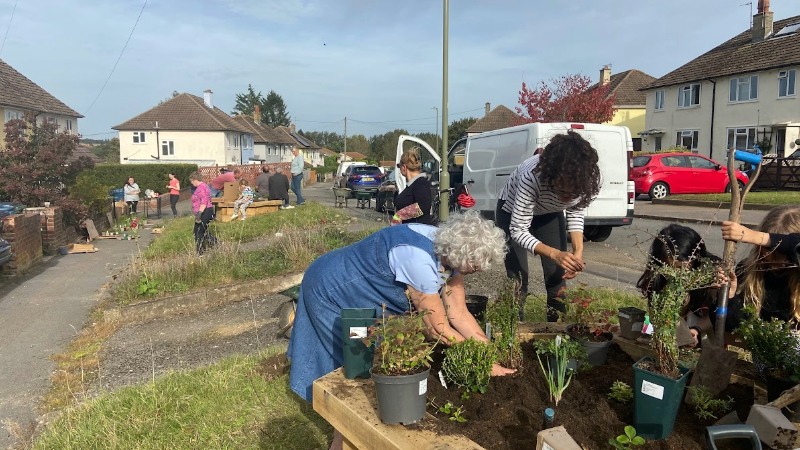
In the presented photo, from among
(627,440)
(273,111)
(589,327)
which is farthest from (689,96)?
(273,111)

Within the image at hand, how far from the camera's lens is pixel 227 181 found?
52.0 feet

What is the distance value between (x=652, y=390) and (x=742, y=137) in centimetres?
3012

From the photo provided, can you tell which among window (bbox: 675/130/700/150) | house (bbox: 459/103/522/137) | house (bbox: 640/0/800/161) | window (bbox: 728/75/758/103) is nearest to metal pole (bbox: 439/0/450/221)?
house (bbox: 640/0/800/161)

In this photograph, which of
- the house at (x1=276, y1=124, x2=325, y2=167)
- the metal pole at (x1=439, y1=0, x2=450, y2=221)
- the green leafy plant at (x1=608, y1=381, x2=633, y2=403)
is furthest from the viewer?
the house at (x1=276, y1=124, x2=325, y2=167)

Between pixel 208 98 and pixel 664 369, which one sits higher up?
pixel 208 98

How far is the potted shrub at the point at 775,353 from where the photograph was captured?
2033mm

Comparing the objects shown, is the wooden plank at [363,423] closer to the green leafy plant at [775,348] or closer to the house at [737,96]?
the green leafy plant at [775,348]

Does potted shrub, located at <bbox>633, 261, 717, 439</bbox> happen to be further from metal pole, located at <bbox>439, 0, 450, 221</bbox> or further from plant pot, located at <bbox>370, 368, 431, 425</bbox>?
metal pole, located at <bbox>439, 0, 450, 221</bbox>

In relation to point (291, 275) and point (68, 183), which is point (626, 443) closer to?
point (291, 275)

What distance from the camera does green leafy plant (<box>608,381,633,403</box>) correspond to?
7.51ft

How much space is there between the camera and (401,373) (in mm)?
2047

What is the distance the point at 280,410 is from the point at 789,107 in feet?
92.9

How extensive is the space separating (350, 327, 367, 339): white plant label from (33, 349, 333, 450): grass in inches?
46.0

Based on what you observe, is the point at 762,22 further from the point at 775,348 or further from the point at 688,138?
the point at 775,348
